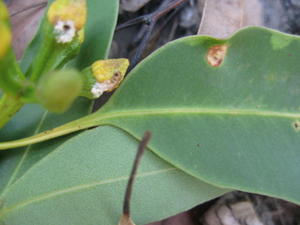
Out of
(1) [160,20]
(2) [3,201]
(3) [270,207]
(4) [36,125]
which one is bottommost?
(3) [270,207]

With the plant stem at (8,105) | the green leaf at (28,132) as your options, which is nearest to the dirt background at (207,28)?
the green leaf at (28,132)

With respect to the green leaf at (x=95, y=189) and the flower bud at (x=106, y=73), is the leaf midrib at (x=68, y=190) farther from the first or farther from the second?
the flower bud at (x=106, y=73)

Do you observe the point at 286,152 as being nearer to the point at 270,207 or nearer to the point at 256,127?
the point at 256,127

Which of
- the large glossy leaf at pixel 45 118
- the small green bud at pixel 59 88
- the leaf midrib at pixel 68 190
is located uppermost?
the small green bud at pixel 59 88

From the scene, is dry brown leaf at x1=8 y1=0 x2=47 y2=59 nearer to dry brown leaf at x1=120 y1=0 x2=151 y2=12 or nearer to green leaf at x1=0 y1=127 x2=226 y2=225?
dry brown leaf at x1=120 y1=0 x2=151 y2=12

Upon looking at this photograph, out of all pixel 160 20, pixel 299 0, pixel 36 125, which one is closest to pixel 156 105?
pixel 36 125

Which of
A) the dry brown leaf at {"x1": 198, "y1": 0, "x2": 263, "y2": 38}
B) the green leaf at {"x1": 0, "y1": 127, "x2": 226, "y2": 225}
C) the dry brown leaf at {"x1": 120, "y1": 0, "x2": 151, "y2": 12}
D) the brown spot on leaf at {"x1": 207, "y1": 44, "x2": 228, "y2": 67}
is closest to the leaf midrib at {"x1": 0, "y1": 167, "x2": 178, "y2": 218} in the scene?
the green leaf at {"x1": 0, "y1": 127, "x2": 226, "y2": 225}

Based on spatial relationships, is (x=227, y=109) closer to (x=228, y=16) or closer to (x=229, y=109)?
(x=229, y=109)
